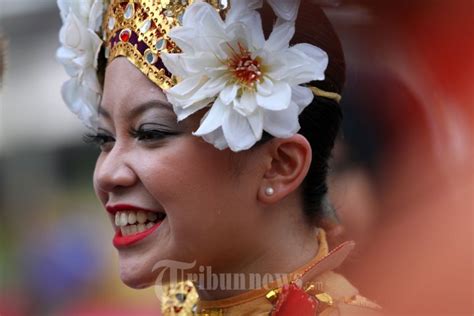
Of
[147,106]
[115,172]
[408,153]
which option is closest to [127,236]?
[115,172]

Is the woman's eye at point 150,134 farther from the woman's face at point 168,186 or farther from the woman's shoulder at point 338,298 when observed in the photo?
the woman's shoulder at point 338,298

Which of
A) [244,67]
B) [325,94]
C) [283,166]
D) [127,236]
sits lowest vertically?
[127,236]

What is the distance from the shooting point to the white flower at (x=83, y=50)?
6.20ft

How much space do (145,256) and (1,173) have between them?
361 cm

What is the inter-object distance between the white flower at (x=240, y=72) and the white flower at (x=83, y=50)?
11.5 inches

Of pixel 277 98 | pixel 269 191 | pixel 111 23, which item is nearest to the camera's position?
pixel 277 98

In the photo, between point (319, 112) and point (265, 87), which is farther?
point (319, 112)

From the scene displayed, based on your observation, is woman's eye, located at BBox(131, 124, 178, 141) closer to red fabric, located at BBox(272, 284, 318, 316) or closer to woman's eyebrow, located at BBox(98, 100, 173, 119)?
woman's eyebrow, located at BBox(98, 100, 173, 119)

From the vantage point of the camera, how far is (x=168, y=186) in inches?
65.7

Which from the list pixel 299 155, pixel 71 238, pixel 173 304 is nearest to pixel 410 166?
pixel 299 155

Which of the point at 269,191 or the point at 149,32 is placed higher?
the point at 149,32

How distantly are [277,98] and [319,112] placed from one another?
0.19 m

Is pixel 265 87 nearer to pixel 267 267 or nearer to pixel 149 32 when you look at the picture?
pixel 149 32

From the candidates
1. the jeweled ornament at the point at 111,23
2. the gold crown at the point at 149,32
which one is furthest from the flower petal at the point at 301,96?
the jeweled ornament at the point at 111,23
